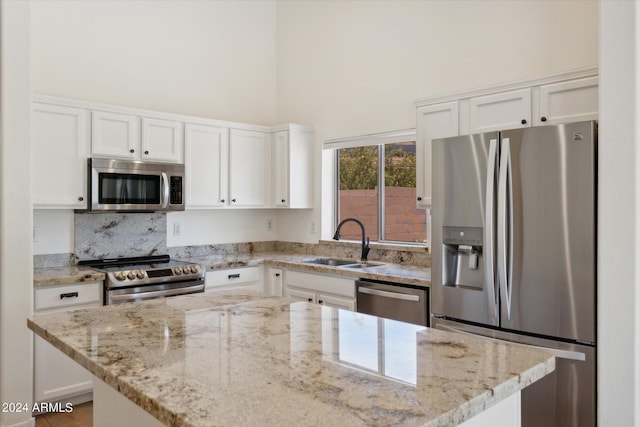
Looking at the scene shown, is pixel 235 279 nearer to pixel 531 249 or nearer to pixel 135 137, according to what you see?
pixel 135 137

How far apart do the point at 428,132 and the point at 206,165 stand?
201 centimetres

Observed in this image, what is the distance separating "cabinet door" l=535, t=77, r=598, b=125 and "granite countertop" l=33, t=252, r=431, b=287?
123 cm

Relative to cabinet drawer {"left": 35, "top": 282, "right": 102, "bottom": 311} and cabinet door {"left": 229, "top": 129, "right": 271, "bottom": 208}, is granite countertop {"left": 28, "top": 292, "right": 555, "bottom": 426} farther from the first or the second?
cabinet door {"left": 229, "top": 129, "right": 271, "bottom": 208}

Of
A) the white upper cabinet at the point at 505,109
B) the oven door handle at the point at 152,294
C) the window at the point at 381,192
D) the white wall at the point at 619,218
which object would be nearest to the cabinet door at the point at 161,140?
the oven door handle at the point at 152,294

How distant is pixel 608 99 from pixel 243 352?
6.56ft

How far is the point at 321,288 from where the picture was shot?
12.6 feet

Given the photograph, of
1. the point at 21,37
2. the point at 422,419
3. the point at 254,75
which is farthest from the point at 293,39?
→ the point at 422,419

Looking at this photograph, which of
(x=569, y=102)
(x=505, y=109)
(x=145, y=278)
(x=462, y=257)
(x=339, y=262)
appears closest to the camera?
(x=569, y=102)

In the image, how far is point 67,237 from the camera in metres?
3.83

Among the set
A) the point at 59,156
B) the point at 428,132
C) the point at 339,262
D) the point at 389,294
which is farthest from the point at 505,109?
the point at 59,156

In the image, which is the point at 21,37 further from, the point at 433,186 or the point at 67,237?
the point at 433,186

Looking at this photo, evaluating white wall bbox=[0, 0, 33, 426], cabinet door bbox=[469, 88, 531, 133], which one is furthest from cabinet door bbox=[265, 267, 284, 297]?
cabinet door bbox=[469, 88, 531, 133]

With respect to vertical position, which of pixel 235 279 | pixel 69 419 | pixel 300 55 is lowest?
pixel 69 419

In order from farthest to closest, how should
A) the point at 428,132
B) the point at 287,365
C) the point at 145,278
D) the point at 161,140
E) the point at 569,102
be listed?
1. the point at 161,140
2. the point at 145,278
3. the point at 428,132
4. the point at 569,102
5. the point at 287,365
